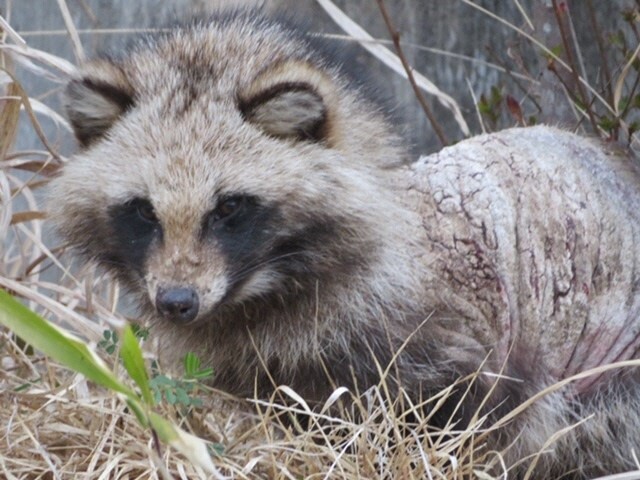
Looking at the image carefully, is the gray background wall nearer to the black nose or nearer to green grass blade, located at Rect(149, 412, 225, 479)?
the black nose

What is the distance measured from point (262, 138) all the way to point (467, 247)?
2.33 feet

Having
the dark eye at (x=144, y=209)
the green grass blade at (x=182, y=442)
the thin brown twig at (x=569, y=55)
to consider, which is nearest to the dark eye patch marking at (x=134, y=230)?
the dark eye at (x=144, y=209)

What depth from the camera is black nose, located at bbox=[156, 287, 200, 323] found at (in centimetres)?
300

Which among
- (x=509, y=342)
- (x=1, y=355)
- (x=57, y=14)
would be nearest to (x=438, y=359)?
(x=509, y=342)

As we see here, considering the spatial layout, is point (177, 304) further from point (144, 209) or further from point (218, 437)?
point (218, 437)

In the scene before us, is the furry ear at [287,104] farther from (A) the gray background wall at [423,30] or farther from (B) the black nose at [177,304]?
(A) the gray background wall at [423,30]

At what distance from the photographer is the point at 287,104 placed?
3266mm

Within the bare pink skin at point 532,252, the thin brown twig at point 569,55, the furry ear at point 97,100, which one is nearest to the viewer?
the furry ear at point 97,100

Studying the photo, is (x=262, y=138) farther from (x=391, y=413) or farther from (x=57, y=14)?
(x=57, y=14)

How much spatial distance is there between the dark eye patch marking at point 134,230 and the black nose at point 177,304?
7.8 inches

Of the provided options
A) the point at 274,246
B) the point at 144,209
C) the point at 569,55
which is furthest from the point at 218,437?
the point at 569,55

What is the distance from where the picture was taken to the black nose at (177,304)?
9.84 feet

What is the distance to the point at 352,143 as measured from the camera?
11.2ft

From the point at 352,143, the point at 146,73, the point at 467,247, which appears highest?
the point at 146,73
